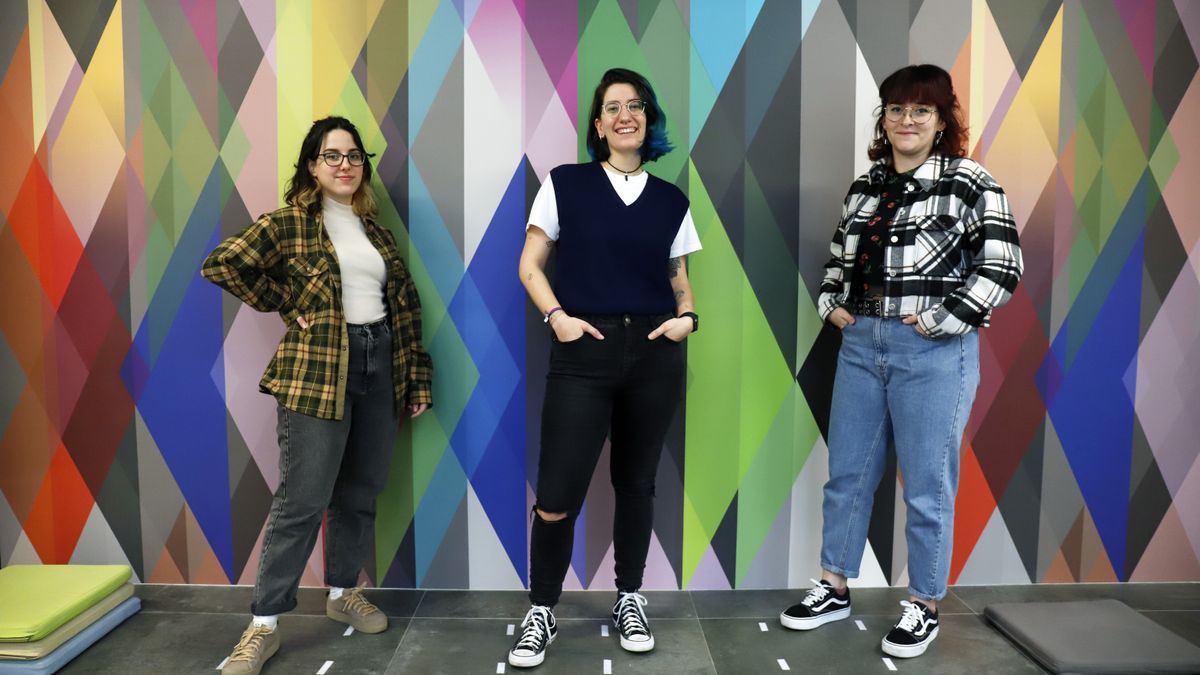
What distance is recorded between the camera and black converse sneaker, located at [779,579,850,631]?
2.64 metres

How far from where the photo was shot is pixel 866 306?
8.30 ft

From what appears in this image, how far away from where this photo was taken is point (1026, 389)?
2967mm

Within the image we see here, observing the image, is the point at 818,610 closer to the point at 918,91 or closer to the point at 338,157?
the point at 918,91

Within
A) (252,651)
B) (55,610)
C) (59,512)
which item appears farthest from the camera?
(59,512)

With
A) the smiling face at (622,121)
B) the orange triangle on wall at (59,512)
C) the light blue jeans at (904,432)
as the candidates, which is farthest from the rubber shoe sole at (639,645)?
the orange triangle on wall at (59,512)

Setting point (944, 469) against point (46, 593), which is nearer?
point (944, 469)

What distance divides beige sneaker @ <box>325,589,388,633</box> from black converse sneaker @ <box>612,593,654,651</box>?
2.45ft

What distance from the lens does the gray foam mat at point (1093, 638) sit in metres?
2.37

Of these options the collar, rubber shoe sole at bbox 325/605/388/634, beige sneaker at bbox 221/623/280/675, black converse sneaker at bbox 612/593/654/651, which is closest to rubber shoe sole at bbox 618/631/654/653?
black converse sneaker at bbox 612/593/654/651

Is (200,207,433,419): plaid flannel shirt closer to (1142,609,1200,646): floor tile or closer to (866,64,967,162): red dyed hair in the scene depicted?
(866,64,967,162): red dyed hair

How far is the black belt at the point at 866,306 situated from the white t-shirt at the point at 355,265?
146cm

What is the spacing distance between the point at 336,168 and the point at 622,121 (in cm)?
86

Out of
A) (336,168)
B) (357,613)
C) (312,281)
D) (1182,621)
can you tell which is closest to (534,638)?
(357,613)

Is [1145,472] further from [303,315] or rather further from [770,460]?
[303,315]
